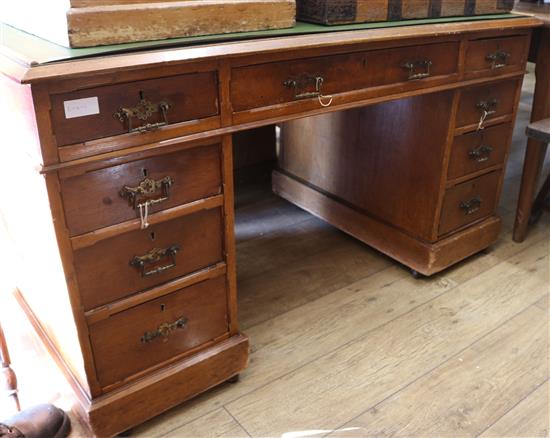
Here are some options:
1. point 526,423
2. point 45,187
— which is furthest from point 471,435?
point 45,187

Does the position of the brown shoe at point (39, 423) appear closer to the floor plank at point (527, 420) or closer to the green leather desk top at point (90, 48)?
the green leather desk top at point (90, 48)

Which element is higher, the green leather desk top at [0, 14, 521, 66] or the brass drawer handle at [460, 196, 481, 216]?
the green leather desk top at [0, 14, 521, 66]

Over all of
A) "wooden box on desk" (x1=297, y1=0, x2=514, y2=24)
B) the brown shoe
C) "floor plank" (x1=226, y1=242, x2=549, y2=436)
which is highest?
"wooden box on desk" (x1=297, y1=0, x2=514, y2=24)

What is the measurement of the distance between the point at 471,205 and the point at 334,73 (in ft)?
2.79

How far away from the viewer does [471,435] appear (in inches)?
48.9

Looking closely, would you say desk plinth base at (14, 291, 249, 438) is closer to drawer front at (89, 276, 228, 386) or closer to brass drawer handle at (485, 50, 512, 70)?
drawer front at (89, 276, 228, 386)

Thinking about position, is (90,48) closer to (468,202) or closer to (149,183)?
(149,183)

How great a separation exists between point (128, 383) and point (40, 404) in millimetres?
227

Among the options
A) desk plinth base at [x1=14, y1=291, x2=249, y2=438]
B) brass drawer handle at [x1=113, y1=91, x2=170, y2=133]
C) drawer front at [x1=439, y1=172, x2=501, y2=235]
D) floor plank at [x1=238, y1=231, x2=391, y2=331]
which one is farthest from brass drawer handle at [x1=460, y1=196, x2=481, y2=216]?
brass drawer handle at [x1=113, y1=91, x2=170, y2=133]

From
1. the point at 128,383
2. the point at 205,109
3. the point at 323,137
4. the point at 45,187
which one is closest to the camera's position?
the point at 45,187

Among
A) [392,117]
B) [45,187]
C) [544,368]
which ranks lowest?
[544,368]

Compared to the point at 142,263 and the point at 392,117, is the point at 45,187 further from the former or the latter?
the point at 392,117

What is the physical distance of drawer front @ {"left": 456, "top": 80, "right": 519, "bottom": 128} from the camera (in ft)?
5.29

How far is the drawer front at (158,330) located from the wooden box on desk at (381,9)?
2.24 feet
